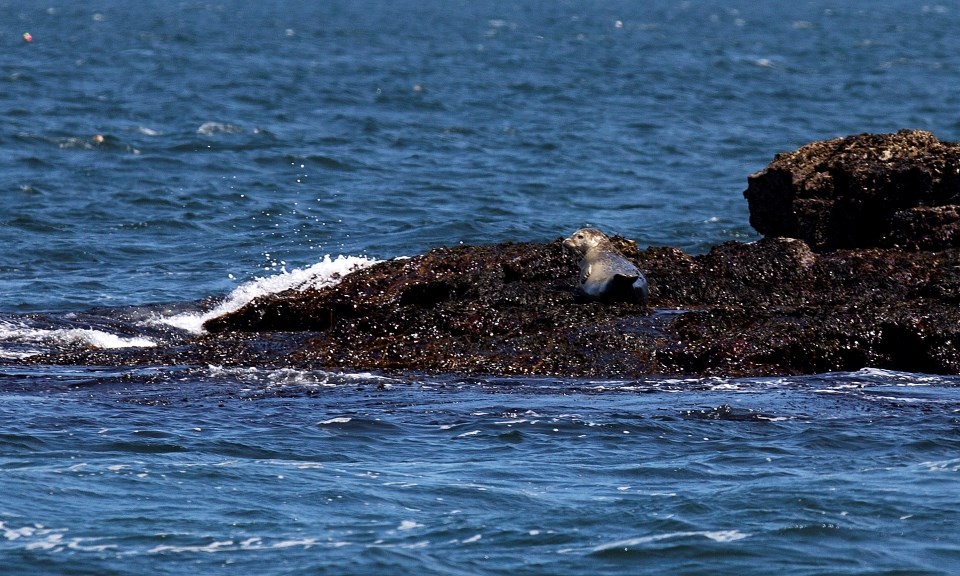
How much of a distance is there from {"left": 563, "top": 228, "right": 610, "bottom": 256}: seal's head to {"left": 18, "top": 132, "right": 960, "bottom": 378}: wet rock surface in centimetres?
10

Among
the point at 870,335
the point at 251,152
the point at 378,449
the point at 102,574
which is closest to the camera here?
the point at 102,574

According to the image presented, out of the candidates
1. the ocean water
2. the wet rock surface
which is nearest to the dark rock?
the wet rock surface

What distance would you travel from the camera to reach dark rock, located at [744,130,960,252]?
12.9 meters

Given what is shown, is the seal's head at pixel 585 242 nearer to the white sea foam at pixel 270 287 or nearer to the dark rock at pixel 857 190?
the white sea foam at pixel 270 287

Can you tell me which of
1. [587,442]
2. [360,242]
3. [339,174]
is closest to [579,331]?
[587,442]

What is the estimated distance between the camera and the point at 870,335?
10719mm

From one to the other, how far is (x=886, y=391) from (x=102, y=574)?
529 centimetres

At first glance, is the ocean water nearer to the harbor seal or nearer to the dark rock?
the harbor seal

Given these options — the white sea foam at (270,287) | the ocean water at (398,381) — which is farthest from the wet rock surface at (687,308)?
the white sea foam at (270,287)

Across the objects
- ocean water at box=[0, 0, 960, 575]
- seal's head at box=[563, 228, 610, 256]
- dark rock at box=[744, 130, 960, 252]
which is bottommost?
ocean water at box=[0, 0, 960, 575]

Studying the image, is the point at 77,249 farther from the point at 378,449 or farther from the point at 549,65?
the point at 549,65

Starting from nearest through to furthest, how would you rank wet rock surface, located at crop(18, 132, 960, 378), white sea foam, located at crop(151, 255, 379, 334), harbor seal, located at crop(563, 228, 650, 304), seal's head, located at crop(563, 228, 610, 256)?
wet rock surface, located at crop(18, 132, 960, 378)
harbor seal, located at crop(563, 228, 650, 304)
seal's head, located at crop(563, 228, 610, 256)
white sea foam, located at crop(151, 255, 379, 334)

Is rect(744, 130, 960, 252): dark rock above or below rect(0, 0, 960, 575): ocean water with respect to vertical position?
above

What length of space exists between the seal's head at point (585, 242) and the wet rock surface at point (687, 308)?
0.10 meters
